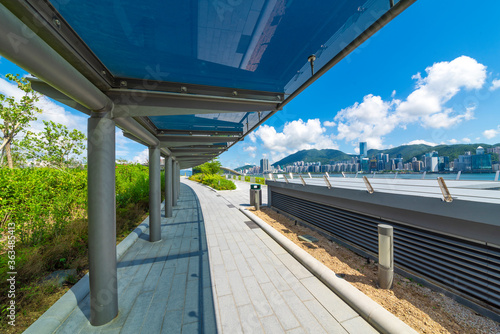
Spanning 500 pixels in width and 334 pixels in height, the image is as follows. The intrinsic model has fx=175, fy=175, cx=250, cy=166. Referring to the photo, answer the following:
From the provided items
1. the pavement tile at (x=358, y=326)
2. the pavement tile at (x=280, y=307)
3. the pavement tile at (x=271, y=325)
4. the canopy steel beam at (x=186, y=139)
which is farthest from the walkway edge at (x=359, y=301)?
the canopy steel beam at (x=186, y=139)

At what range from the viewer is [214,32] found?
1.81 meters

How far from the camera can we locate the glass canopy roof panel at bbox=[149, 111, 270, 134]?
167 inches

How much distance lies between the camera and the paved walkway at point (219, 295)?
2.43 m

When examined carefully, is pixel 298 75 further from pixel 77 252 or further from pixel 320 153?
pixel 320 153

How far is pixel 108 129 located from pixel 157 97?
2.82 ft

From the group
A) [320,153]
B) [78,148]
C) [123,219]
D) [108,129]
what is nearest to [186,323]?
[108,129]

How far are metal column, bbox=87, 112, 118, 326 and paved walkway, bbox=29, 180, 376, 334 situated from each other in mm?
355

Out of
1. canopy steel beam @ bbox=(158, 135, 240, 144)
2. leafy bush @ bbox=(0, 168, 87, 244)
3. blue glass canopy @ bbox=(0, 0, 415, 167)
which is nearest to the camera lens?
blue glass canopy @ bbox=(0, 0, 415, 167)

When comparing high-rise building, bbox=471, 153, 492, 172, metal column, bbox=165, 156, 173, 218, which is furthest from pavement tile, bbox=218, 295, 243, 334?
high-rise building, bbox=471, 153, 492, 172

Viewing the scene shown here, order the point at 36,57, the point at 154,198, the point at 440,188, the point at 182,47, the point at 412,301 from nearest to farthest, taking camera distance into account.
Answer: the point at 36,57 → the point at 182,47 → the point at 412,301 → the point at 440,188 → the point at 154,198

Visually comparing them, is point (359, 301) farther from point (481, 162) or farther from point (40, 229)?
point (481, 162)

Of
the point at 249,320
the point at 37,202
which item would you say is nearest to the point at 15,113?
the point at 37,202

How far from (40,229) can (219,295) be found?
4444 millimetres

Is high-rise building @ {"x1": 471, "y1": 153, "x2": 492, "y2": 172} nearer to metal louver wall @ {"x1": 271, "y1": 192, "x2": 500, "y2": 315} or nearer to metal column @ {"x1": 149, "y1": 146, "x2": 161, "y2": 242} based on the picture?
metal louver wall @ {"x1": 271, "y1": 192, "x2": 500, "y2": 315}
